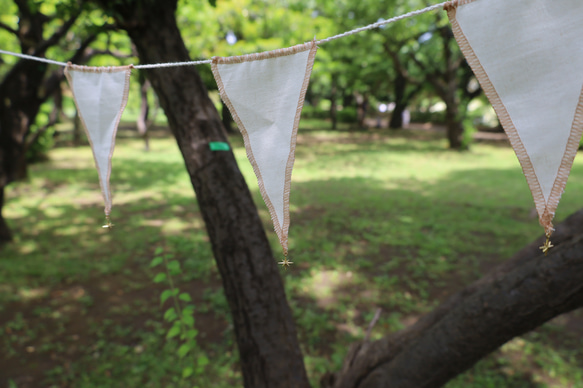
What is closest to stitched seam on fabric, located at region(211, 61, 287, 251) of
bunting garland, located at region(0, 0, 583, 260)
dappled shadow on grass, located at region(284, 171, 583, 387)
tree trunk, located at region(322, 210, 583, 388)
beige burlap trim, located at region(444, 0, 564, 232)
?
bunting garland, located at region(0, 0, 583, 260)

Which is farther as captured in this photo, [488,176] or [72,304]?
[488,176]

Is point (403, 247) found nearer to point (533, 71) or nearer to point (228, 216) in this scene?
point (228, 216)

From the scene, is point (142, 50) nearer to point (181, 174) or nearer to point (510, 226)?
point (510, 226)

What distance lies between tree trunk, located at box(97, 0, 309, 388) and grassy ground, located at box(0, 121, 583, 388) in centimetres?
47

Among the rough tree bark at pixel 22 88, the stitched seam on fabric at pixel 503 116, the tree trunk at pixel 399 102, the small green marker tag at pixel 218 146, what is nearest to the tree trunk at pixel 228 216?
the small green marker tag at pixel 218 146

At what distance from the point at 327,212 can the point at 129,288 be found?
3.51 metres

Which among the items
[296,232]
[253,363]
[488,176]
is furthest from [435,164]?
[253,363]

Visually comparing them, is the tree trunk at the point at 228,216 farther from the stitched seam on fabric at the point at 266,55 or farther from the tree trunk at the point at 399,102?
the tree trunk at the point at 399,102

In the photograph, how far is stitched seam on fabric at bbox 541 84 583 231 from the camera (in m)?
0.94

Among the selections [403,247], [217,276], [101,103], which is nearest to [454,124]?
[403,247]

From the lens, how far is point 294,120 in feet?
4.17

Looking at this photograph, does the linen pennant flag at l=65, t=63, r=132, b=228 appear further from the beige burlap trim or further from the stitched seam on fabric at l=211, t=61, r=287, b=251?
the beige burlap trim

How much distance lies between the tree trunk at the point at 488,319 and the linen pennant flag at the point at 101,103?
5.20 feet

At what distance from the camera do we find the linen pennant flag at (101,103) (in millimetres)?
1602
